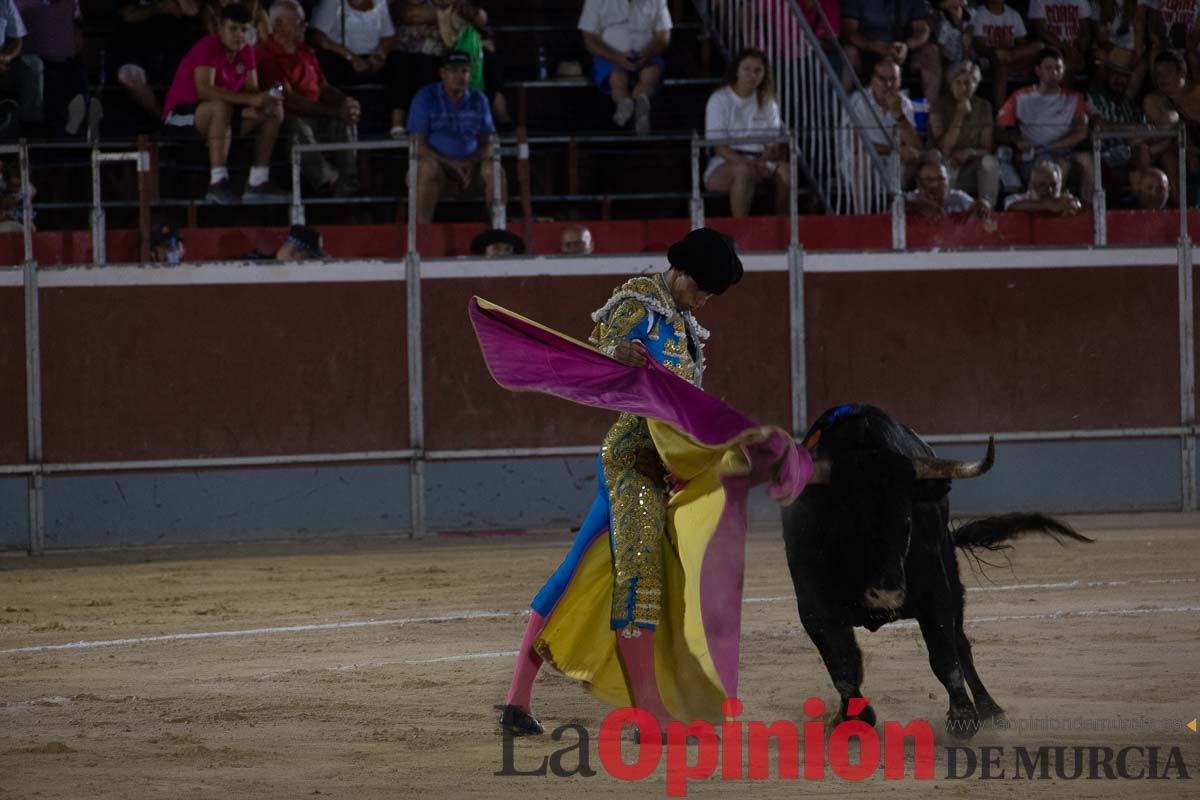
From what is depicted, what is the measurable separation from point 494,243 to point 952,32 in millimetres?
3927

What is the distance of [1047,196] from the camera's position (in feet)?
33.3

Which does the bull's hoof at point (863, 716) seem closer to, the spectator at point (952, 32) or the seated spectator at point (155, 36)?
the seated spectator at point (155, 36)

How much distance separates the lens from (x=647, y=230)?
9953mm

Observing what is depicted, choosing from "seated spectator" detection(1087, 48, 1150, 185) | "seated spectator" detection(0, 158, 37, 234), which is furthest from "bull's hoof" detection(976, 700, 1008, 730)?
"seated spectator" detection(1087, 48, 1150, 185)

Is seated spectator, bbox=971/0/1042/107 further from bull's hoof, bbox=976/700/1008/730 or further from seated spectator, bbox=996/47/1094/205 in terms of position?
bull's hoof, bbox=976/700/1008/730

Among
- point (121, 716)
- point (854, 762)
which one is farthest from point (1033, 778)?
point (121, 716)

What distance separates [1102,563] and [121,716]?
4.81 m

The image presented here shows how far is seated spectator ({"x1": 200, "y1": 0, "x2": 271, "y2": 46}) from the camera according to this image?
10.0 meters

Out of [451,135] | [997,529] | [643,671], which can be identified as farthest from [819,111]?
[643,671]

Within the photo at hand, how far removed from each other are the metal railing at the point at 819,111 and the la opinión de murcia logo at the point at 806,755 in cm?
584

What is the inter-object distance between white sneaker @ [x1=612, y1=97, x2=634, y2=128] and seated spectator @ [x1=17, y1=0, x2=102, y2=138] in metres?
3.19

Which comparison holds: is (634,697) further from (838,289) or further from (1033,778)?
(838,289)

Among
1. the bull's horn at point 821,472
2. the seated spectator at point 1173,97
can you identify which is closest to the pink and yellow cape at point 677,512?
the bull's horn at point 821,472

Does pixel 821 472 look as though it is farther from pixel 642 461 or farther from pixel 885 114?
pixel 885 114
